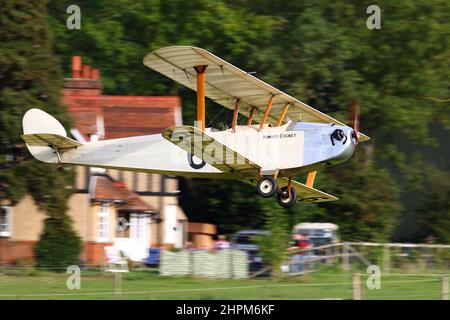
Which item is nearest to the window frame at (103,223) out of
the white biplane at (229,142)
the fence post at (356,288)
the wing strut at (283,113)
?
the white biplane at (229,142)

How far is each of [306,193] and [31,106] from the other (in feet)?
33.6

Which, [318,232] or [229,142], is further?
[318,232]

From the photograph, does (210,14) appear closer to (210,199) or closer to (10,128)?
(210,199)

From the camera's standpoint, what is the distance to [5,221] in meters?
30.0

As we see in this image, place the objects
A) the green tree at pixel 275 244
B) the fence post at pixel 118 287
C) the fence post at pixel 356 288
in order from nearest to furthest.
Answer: the fence post at pixel 356 288 → the fence post at pixel 118 287 → the green tree at pixel 275 244

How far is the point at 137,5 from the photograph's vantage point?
128 feet

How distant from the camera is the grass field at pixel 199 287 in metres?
19.3

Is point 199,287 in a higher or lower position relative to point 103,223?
lower

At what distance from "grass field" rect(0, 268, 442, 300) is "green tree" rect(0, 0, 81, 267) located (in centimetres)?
207

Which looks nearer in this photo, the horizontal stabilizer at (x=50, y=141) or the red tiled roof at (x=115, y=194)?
the horizontal stabilizer at (x=50, y=141)

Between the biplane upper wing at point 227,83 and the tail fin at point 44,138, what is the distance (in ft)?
8.53

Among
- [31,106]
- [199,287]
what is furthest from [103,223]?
[199,287]

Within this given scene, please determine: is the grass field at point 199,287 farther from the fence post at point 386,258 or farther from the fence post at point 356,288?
the fence post at point 386,258

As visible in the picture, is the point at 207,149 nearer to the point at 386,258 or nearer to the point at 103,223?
the point at 386,258
